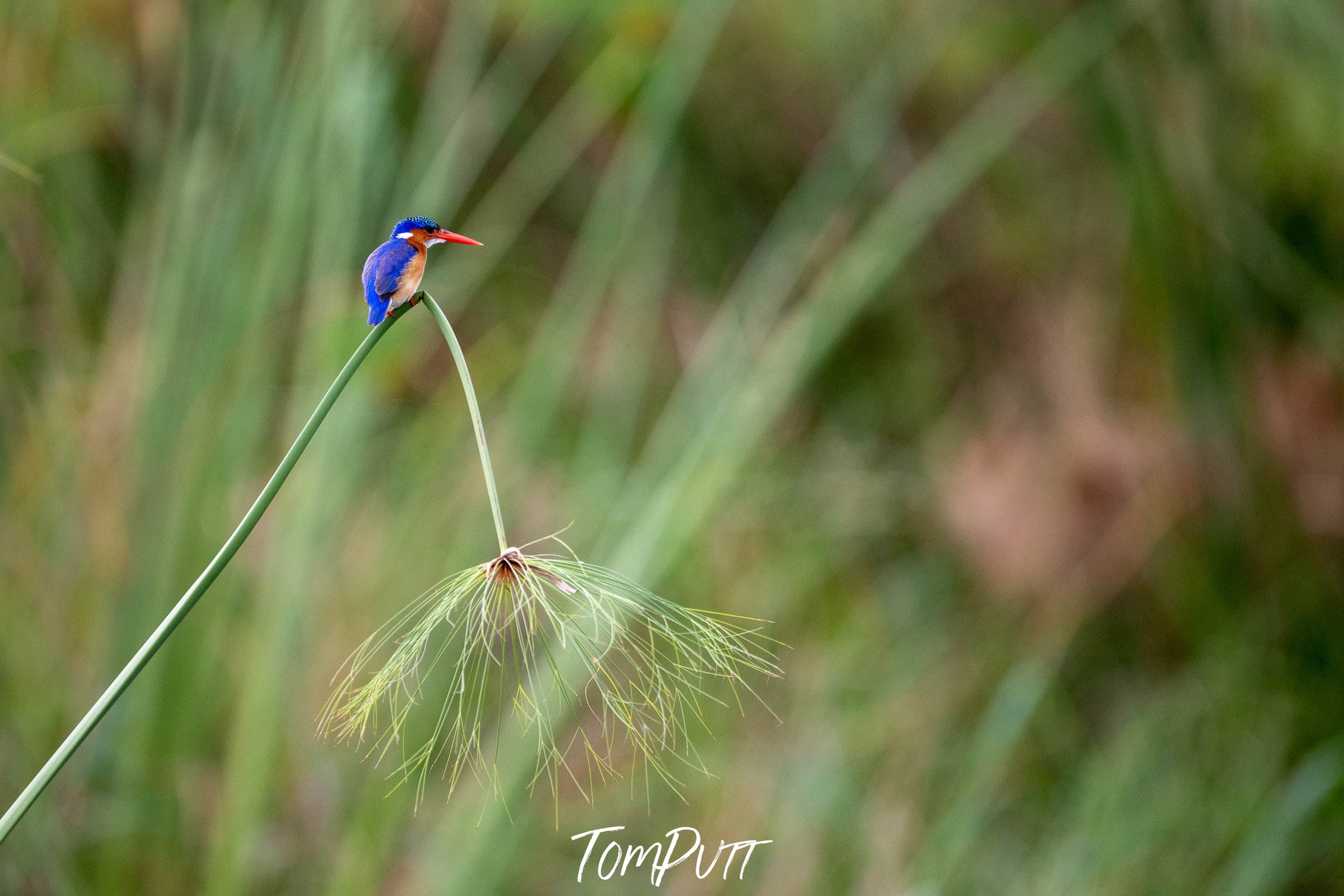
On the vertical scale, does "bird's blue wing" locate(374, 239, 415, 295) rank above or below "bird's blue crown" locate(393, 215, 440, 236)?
below

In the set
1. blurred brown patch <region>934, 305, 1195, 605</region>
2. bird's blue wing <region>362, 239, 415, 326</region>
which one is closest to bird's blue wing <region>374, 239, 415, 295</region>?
bird's blue wing <region>362, 239, 415, 326</region>

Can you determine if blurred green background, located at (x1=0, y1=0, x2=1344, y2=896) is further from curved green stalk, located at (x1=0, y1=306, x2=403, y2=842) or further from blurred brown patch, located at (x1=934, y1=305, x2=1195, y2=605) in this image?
curved green stalk, located at (x1=0, y1=306, x2=403, y2=842)

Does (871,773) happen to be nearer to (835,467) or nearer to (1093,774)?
(1093,774)

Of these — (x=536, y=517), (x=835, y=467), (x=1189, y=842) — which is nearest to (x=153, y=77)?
(x=536, y=517)

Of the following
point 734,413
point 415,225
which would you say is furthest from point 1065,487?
point 415,225

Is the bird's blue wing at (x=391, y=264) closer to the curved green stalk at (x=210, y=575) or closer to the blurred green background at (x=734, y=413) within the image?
the curved green stalk at (x=210, y=575)

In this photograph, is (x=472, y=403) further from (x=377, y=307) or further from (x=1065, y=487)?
(x=1065, y=487)

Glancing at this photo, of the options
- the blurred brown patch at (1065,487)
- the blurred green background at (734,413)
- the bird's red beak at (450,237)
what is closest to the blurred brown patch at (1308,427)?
the blurred green background at (734,413)
